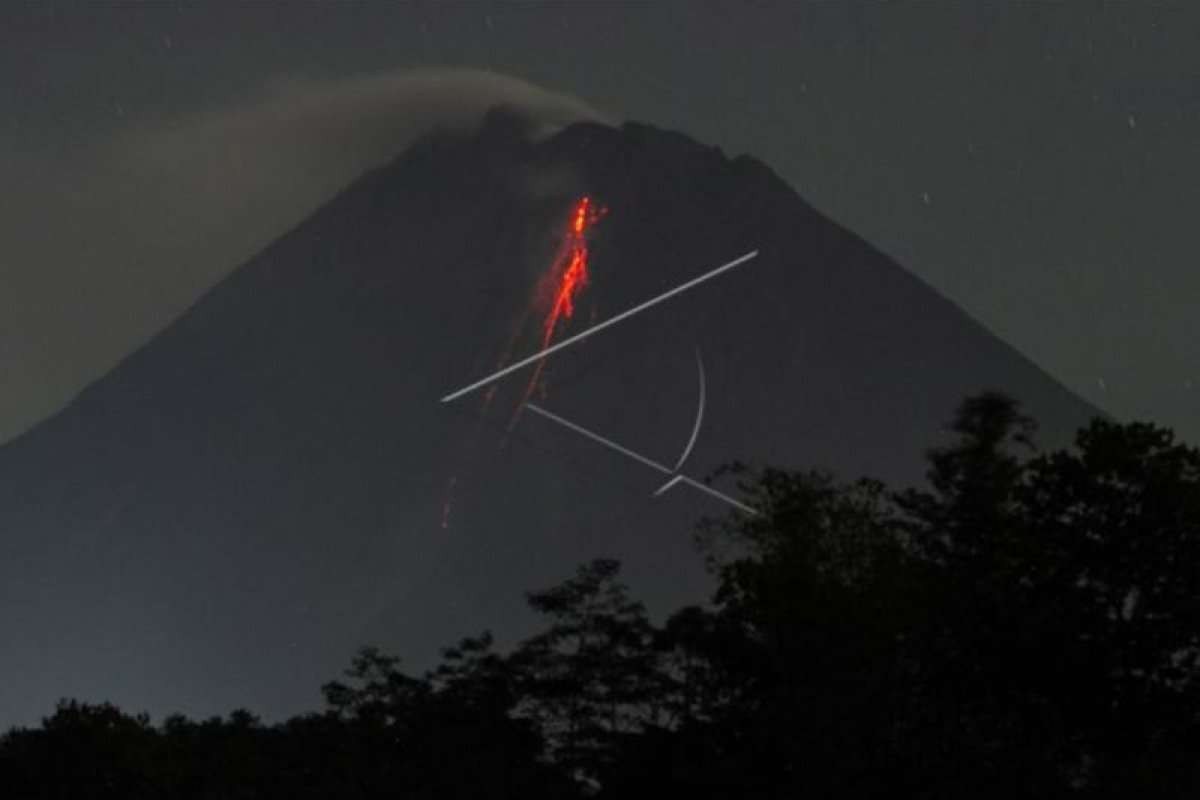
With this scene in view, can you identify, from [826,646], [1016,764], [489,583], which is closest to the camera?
[1016,764]

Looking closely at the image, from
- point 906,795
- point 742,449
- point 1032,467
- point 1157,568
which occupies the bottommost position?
point 906,795

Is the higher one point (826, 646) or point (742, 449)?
point (742, 449)

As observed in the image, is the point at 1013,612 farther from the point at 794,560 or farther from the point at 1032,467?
the point at 794,560

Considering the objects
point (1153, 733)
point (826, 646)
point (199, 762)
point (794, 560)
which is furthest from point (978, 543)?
point (199, 762)

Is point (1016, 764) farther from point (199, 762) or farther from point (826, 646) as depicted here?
point (199, 762)

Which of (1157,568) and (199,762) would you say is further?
Result: (199,762)

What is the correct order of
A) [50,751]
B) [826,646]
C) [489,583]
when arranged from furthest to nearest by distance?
[489,583]
[50,751]
[826,646]
